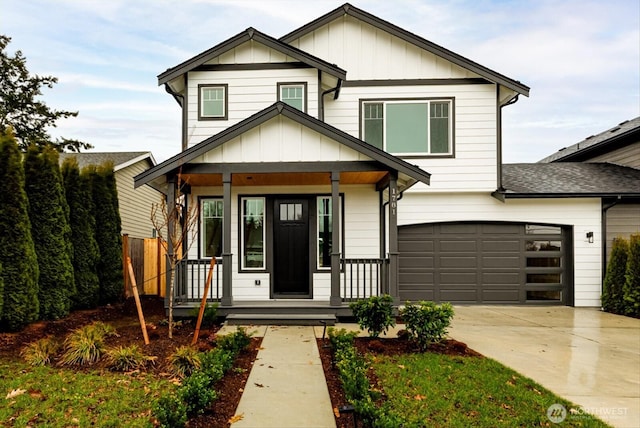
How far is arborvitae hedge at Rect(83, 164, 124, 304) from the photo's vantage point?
30.8 ft

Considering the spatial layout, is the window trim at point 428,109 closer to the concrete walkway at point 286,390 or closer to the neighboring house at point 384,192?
the neighboring house at point 384,192

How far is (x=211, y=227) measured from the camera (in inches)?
363

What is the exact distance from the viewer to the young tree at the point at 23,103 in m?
20.8

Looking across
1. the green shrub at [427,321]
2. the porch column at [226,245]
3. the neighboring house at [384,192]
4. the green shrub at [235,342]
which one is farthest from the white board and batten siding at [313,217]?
the green shrub at [427,321]

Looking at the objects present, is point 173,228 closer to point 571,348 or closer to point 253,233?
point 253,233

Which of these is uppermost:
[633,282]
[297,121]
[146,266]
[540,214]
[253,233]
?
[297,121]

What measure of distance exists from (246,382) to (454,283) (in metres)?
7.52

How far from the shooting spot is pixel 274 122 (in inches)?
301

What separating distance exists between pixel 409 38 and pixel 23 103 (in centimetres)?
2138

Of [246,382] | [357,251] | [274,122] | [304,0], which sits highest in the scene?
[304,0]

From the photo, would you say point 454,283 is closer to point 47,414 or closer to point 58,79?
point 47,414

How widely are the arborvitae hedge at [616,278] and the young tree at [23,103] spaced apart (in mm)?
24340

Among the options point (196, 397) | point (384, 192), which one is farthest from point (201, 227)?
point (196, 397)

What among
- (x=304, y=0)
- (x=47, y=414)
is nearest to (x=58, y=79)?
(x=304, y=0)
